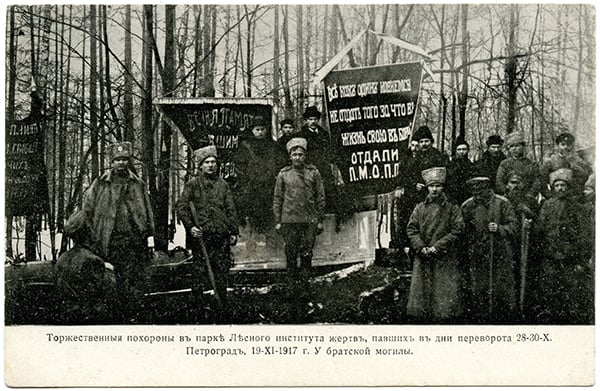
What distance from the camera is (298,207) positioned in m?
4.78

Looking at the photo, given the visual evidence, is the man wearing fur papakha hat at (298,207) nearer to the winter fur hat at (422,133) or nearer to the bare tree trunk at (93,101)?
the winter fur hat at (422,133)

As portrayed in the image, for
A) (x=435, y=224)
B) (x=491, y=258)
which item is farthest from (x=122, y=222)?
(x=491, y=258)

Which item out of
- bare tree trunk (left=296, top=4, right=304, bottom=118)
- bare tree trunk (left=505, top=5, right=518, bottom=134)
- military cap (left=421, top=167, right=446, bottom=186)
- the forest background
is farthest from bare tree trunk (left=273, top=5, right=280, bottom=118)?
bare tree trunk (left=505, top=5, right=518, bottom=134)

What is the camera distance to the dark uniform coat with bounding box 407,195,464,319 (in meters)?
4.70

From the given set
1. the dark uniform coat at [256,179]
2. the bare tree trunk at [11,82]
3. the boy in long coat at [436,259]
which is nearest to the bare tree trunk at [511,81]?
the boy in long coat at [436,259]

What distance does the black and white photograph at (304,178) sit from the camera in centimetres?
469

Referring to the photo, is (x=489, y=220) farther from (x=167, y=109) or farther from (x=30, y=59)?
(x=30, y=59)

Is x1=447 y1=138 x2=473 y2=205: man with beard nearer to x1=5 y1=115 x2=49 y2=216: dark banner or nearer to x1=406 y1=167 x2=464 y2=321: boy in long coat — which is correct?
x1=406 y1=167 x2=464 y2=321: boy in long coat

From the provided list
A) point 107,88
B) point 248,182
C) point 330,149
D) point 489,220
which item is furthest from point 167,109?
point 489,220

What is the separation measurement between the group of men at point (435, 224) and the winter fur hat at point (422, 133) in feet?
0.47

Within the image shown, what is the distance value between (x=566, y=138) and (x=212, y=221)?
2355 mm

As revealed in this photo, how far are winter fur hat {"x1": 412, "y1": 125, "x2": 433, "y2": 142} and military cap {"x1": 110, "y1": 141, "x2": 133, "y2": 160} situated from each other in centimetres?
186

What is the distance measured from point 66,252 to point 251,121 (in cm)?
147

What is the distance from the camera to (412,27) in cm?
477
